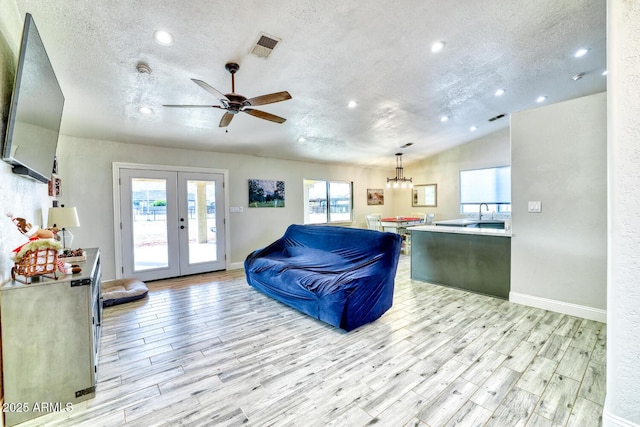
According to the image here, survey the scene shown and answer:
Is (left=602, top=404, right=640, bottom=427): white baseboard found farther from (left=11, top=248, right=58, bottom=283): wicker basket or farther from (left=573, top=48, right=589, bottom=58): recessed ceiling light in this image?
(left=573, top=48, right=589, bottom=58): recessed ceiling light

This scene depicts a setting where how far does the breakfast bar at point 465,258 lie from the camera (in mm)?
Answer: 3598

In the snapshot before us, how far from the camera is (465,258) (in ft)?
12.9

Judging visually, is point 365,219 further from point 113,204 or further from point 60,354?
point 60,354

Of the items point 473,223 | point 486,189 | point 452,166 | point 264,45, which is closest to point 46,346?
point 264,45

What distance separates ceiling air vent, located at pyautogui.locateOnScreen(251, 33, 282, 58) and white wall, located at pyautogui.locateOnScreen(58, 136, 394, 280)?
3170 mm

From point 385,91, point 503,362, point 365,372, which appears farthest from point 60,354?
point 385,91

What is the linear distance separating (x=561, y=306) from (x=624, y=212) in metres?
2.39

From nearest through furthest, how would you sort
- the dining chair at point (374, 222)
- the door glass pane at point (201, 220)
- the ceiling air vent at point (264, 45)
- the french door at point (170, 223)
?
the ceiling air vent at point (264, 45) < the french door at point (170, 223) < the door glass pane at point (201, 220) < the dining chair at point (374, 222)

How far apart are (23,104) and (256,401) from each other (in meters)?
2.53

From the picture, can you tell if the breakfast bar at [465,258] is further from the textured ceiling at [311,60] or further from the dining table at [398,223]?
the dining table at [398,223]

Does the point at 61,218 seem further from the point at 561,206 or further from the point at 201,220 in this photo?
the point at 561,206

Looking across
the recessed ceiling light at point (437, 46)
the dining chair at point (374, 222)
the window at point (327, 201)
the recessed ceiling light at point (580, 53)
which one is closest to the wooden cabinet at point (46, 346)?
the recessed ceiling light at point (437, 46)

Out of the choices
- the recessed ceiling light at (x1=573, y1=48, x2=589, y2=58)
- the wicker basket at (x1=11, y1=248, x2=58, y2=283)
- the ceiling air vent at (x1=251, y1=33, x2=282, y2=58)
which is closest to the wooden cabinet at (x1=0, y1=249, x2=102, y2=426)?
the wicker basket at (x1=11, y1=248, x2=58, y2=283)

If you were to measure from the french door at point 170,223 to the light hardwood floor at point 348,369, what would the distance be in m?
1.52
